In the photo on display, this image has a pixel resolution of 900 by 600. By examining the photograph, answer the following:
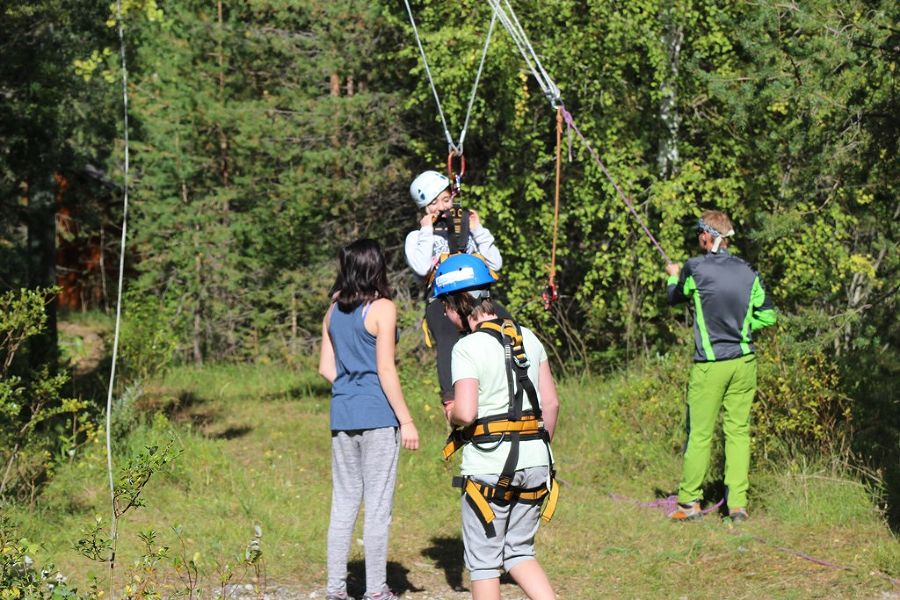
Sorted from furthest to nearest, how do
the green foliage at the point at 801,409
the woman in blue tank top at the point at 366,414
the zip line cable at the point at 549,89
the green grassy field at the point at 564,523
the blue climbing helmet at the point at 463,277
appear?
1. the zip line cable at the point at 549,89
2. the green foliage at the point at 801,409
3. the green grassy field at the point at 564,523
4. the woman in blue tank top at the point at 366,414
5. the blue climbing helmet at the point at 463,277

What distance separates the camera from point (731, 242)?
1394 cm

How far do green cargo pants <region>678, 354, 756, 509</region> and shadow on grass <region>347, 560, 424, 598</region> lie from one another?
212cm

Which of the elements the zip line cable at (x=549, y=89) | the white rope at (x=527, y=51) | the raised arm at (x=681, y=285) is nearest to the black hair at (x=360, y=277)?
the zip line cable at (x=549, y=89)

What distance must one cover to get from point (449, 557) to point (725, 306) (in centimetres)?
245

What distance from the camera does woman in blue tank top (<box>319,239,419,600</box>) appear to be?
5754 millimetres

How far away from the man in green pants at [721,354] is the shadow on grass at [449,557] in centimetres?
156

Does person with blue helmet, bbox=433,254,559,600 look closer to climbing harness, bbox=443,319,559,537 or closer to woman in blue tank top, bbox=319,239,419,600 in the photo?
climbing harness, bbox=443,319,559,537

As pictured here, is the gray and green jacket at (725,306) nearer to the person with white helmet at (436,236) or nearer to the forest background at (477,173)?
the forest background at (477,173)

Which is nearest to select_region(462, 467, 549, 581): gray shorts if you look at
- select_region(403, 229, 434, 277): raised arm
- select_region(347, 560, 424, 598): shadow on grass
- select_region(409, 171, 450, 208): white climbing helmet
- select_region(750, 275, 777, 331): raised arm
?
select_region(347, 560, 424, 598): shadow on grass

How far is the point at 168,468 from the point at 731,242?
8.23 metres

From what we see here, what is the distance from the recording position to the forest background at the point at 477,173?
766 centimetres

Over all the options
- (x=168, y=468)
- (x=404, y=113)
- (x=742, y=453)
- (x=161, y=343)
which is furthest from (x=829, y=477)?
(x=404, y=113)

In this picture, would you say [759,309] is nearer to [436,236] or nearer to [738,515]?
[738,515]

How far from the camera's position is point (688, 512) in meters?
7.69
